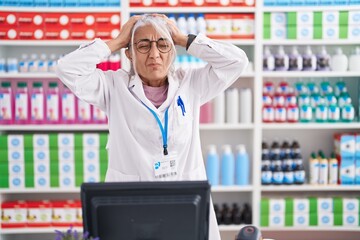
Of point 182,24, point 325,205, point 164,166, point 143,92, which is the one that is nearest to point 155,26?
point 143,92

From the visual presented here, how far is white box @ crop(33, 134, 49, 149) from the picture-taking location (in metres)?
4.11

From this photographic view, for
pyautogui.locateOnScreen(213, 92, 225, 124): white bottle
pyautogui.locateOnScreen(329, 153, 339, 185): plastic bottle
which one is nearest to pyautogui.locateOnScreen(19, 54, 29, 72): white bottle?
pyautogui.locateOnScreen(213, 92, 225, 124): white bottle

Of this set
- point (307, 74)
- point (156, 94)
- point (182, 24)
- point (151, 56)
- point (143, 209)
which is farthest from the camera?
point (307, 74)

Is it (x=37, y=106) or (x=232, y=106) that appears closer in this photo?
(x=37, y=106)

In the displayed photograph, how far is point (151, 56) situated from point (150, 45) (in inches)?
2.0

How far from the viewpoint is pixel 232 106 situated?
13.8 feet

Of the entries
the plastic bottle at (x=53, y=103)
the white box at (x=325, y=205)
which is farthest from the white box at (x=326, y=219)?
the plastic bottle at (x=53, y=103)

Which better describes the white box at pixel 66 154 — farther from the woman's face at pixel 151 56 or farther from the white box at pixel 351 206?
the white box at pixel 351 206

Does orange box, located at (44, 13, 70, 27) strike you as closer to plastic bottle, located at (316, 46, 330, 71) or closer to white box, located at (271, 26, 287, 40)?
white box, located at (271, 26, 287, 40)

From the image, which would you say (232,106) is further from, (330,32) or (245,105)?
(330,32)

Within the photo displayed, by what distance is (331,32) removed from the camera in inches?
164

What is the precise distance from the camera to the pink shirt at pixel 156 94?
7.42ft

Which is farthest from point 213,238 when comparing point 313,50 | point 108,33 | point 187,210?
point 313,50

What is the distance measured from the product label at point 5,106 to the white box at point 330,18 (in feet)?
8.32
